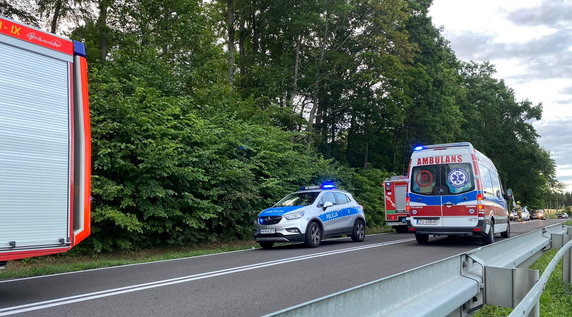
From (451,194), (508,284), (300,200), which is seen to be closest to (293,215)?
(300,200)

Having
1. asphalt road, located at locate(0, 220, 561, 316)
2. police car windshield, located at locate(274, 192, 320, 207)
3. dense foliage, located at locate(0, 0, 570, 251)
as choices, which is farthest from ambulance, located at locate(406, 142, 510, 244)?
dense foliage, located at locate(0, 0, 570, 251)

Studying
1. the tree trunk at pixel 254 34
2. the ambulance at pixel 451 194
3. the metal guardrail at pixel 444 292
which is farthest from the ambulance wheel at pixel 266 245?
the tree trunk at pixel 254 34

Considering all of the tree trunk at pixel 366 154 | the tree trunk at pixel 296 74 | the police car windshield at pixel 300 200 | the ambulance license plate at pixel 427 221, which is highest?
the tree trunk at pixel 296 74

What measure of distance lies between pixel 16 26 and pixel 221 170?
8301 mm

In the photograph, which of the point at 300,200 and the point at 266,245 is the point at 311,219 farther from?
the point at 266,245

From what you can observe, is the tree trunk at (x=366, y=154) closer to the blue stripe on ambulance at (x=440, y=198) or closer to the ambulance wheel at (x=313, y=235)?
the blue stripe on ambulance at (x=440, y=198)

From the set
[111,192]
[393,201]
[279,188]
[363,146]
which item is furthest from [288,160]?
[363,146]

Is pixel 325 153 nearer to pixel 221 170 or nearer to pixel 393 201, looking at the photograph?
pixel 393 201

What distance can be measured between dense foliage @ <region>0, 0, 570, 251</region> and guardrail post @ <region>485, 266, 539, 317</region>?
8.76m

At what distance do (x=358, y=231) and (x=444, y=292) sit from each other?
11840mm

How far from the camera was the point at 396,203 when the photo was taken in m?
21.0

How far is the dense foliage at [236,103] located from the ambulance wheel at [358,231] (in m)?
3.29

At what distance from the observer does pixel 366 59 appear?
2792 centimetres

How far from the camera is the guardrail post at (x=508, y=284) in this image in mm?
3506
